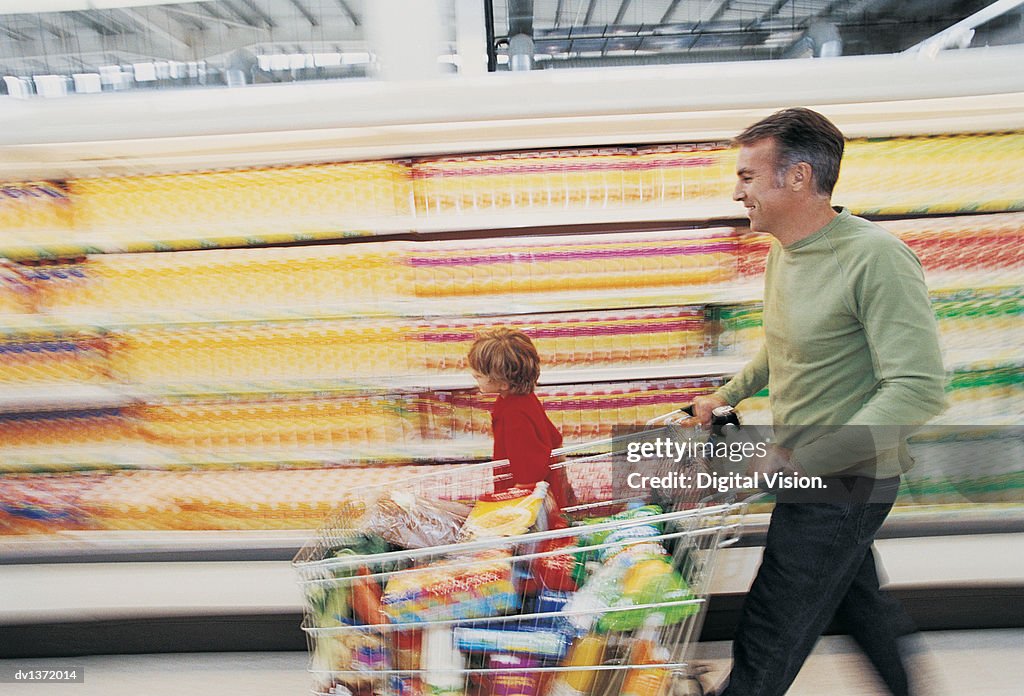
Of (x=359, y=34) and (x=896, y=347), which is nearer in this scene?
(x=896, y=347)

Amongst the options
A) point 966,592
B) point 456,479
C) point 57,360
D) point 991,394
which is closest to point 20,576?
point 57,360

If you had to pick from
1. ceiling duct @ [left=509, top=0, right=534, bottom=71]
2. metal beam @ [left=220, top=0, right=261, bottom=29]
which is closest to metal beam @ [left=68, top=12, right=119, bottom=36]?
metal beam @ [left=220, top=0, right=261, bottom=29]

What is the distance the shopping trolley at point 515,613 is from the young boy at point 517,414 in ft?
0.87

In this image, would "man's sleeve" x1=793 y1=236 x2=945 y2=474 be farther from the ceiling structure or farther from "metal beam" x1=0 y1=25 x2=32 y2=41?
"metal beam" x1=0 y1=25 x2=32 y2=41

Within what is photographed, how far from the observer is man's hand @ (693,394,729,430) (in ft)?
5.35

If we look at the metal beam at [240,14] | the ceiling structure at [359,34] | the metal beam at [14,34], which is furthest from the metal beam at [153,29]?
the metal beam at [14,34]

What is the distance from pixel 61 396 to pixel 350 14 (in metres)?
1.61

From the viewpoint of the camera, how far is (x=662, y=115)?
6.67 ft

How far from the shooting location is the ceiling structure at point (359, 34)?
2082mm

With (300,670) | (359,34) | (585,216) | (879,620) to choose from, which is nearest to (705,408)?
(879,620)

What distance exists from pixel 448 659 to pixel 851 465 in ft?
2.87

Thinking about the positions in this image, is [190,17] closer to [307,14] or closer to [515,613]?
[307,14]

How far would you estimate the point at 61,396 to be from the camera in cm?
240

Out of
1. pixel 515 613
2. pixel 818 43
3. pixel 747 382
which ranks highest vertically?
pixel 818 43
